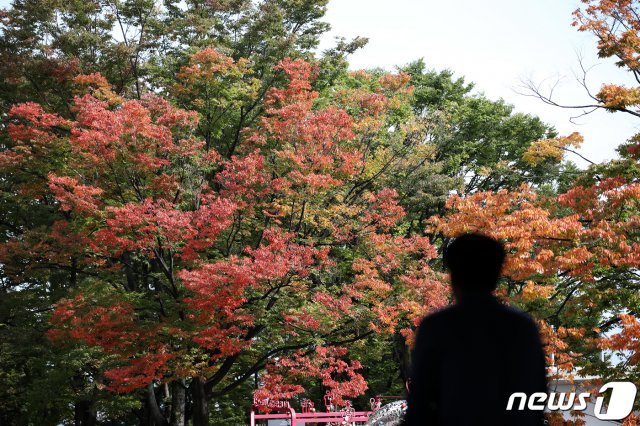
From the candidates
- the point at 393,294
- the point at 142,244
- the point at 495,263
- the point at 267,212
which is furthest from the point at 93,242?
the point at 495,263

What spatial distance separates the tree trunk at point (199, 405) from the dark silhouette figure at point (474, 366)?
19292 millimetres

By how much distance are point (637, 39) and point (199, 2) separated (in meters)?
17.4

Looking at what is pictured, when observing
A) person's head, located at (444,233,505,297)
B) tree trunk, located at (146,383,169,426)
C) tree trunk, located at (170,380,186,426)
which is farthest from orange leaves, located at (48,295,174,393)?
person's head, located at (444,233,505,297)

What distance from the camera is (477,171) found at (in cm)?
3312

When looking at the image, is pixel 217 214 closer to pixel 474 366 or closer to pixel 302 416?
pixel 302 416

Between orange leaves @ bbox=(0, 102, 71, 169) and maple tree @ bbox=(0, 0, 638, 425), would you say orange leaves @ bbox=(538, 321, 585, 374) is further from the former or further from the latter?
orange leaves @ bbox=(0, 102, 71, 169)

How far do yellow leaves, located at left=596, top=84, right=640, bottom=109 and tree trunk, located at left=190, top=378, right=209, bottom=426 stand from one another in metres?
13.8

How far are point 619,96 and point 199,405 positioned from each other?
47.9ft

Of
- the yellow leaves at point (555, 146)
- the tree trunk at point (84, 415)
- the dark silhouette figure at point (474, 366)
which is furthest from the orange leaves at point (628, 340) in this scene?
the tree trunk at point (84, 415)

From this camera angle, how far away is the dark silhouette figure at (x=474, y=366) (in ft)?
7.76

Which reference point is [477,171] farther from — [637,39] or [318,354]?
[637,39]

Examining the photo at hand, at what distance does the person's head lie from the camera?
2.56m

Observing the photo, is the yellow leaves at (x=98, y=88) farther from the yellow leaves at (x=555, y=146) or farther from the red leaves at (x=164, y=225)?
the yellow leaves at (x=555, y=146)

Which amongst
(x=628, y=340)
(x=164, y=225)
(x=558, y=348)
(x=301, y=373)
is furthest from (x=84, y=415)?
(x=628, y=340)
